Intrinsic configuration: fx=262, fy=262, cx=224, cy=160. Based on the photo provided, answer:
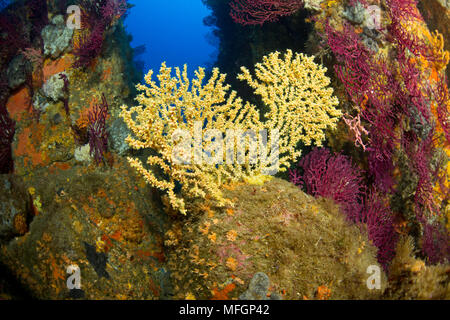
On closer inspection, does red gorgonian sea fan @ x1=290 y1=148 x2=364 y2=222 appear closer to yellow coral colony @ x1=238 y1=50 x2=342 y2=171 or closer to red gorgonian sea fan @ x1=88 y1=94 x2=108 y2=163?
yellow coral colony @ x1=238 y1=50 x2=342 y2=171

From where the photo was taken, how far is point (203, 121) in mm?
3021

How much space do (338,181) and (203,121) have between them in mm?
2147

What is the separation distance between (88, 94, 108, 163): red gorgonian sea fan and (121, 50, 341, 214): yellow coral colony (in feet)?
4.84

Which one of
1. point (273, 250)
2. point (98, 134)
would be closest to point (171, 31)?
point (98, 134)

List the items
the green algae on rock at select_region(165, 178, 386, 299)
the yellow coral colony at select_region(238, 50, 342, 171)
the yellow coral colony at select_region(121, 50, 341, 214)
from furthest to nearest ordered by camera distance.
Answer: the yellow coral colony at select_region(238, 50, 342, 171) → the yellow coral colony at select_region(121, 50, 341, 214) → the green algae on rock at select_region(165, 178, 386, 299)

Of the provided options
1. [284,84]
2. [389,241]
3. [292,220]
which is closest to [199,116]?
[284,84]

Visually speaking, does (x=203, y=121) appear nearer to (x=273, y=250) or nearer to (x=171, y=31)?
(x=273, y=250)

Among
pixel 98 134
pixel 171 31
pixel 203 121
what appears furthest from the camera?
pixel 171 31

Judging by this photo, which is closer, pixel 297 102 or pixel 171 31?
pixel 297 102

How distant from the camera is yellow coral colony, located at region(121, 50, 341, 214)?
9.01 feet

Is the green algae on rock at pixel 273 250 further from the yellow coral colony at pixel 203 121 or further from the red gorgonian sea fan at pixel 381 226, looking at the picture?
the red gorgonian sea fan at pixel 381 226

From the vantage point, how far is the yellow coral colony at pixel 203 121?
2.75 metres

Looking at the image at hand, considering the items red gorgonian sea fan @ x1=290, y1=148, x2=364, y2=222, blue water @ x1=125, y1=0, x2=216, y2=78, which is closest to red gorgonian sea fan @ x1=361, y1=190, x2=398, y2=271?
red gorgonian sea fan @ x1=290, y1=148, x2=364, y2=222

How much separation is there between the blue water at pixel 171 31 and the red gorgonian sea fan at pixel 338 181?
7547cm
